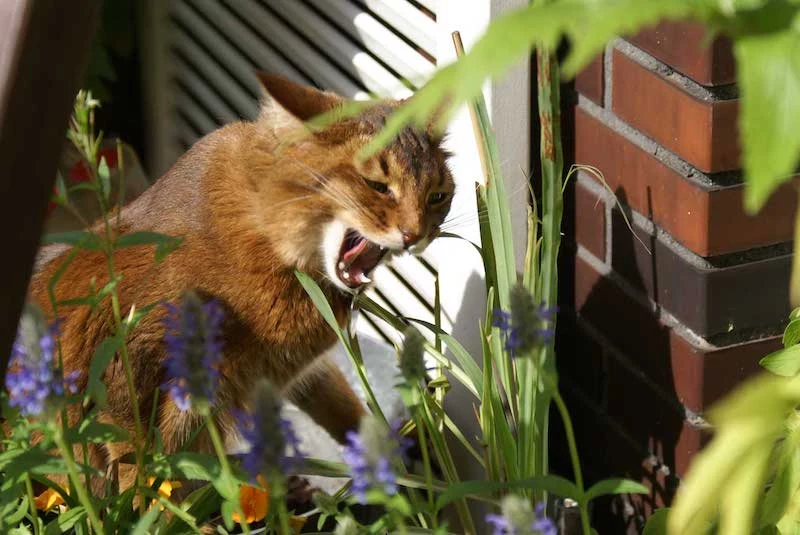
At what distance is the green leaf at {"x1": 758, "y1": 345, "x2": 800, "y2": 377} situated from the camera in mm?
1149

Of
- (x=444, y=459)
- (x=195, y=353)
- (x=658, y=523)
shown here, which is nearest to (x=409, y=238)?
(x=444, y=459)

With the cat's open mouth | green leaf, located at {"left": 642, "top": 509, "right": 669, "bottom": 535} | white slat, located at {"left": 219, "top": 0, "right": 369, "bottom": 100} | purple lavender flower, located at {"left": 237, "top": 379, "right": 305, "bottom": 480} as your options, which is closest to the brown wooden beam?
purple lavender flower, located at {"left": 237, "top": 379, "right": 305, "bottom": 480}

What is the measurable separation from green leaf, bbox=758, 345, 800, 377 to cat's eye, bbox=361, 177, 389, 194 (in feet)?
2.35

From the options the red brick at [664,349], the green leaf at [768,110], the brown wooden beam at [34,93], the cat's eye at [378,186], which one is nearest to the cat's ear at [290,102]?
the cat's eye at [378,186]

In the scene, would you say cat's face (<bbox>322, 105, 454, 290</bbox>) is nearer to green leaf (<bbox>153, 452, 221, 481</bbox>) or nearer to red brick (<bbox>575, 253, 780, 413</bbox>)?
red brick (<bbox>575, 253, 780, 413</bbox>)

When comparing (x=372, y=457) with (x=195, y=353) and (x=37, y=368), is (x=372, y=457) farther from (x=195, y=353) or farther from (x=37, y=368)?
(x=37, y=368)

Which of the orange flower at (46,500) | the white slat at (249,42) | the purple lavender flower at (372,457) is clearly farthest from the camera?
the white slat at (249,42)

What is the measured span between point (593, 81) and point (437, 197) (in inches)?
12.0

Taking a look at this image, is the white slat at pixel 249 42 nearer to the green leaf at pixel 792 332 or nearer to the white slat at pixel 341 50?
the white slat at pixel 341 50

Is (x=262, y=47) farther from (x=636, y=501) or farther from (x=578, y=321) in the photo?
(x=636, y=501)

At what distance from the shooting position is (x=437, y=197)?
1.79 m

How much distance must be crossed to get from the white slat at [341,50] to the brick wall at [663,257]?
48 centimetres

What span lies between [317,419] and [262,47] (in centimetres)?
95

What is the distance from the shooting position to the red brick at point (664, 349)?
1.59m
